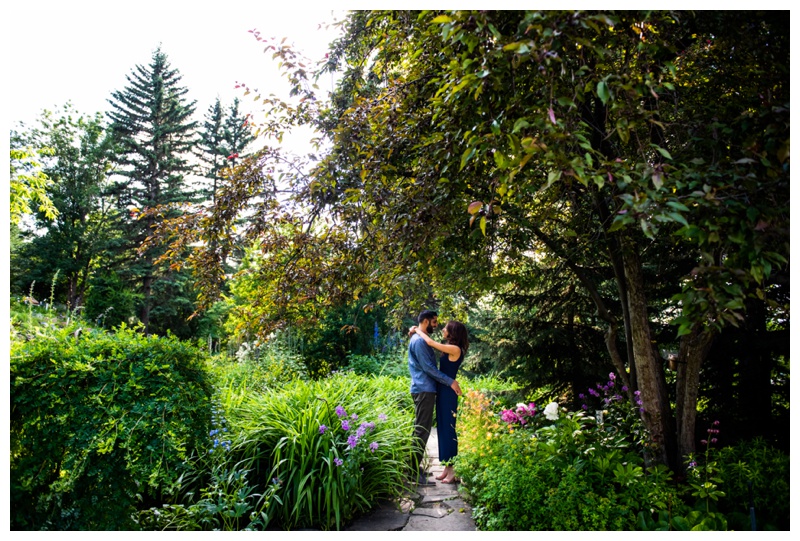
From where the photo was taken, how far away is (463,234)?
111 inches

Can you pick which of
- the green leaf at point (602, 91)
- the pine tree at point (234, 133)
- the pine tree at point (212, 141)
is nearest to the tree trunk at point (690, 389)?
the green leaf at point (602, 91)

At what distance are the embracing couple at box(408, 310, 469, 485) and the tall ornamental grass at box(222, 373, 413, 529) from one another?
0.28 metres

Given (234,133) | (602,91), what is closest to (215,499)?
(602,91)

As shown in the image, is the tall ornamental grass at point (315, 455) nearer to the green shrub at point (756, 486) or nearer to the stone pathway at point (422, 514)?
the stone pathway at point (422, 514)

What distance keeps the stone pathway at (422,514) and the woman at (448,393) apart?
1.52ft

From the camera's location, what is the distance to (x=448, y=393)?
157 inches

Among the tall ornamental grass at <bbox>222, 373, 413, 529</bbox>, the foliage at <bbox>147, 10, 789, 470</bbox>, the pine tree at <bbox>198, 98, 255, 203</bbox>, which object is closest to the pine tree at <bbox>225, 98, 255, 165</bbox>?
the pine tree at <bbox>198, 98, 255, 203</bbox>

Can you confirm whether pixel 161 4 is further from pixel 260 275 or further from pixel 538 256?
pixel 538 256

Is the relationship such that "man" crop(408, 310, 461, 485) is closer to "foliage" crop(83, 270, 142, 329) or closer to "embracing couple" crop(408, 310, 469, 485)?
"embracing couple" crop(408, 310, 469, 485)

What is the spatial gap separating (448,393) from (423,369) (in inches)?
12.5

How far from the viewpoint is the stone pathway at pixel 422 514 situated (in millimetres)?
2867

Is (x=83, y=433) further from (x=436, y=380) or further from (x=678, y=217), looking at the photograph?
(x=678, y=217)

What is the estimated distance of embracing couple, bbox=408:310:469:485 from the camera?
390 centimetres
